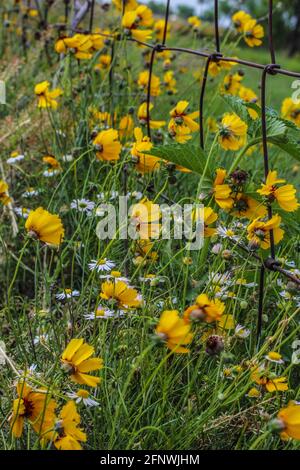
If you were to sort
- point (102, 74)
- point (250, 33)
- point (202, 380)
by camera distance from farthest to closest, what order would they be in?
point (102, 74), point (250, 33), point (202, 380)

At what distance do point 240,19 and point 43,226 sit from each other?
1323 mm

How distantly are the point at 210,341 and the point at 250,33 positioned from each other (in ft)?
4.07

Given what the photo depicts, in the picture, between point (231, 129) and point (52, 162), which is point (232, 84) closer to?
point (52, 162)

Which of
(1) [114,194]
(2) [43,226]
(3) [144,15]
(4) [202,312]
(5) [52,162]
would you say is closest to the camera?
(4) [202,312]

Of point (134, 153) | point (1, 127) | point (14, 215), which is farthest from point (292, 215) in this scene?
point (1, 127)

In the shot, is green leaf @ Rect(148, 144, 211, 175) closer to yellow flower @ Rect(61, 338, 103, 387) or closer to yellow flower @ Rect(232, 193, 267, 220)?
yellow flower @ Rect(232, 193, 267, 220)

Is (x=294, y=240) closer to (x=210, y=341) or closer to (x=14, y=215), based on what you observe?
(x=210, y=341)

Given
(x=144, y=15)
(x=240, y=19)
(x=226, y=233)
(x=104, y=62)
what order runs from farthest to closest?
(x=104, y=62) < (x=240, y=19) < (x=144, y=15) < (x=226, y=233)

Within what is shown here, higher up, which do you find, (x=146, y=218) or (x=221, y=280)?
(x=146, y=218)

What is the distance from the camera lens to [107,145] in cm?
136

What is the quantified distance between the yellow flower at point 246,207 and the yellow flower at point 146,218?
0.50ft

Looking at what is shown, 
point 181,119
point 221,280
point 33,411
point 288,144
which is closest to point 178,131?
point 181,119

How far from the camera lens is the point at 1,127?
212cm

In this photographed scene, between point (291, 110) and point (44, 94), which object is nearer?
point (44, 94)
